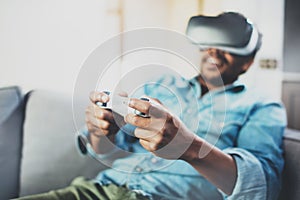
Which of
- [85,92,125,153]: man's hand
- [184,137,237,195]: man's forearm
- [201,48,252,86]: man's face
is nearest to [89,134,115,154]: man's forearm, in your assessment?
[85,92,125,153]: man's hand

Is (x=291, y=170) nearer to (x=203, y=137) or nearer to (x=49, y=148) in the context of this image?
(x=203, y=137)

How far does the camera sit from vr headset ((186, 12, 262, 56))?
108 cm

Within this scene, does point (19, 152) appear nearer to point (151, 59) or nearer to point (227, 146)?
point (151, 59)

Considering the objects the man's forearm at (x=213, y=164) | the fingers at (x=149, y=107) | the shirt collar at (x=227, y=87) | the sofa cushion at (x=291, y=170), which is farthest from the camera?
the shirt collar at (x=227, y=87)

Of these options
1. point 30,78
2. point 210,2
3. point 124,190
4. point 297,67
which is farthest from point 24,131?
point 297,67

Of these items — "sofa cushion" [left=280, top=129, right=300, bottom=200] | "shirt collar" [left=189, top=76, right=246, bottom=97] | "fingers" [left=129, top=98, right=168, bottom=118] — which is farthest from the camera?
"shirt collar" [left=189, top=76, right=246, bottom=97]

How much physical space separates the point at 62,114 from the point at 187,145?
0.49m

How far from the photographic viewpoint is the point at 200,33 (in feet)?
3.63

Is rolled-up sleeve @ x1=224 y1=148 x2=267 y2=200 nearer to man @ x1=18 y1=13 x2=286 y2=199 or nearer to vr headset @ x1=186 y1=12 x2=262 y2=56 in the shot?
man @ x1=18 y1=13 x2=286 y2=199

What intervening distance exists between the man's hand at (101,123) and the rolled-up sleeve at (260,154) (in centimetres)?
29

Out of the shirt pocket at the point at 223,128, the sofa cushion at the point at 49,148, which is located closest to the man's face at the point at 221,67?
the shirt pocket at the point at 223,128

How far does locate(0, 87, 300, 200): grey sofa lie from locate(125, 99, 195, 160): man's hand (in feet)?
1.12

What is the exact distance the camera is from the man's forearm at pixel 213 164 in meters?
0.88

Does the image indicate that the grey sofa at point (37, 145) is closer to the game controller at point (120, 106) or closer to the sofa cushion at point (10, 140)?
the sofa cushion at point (10, 140)
